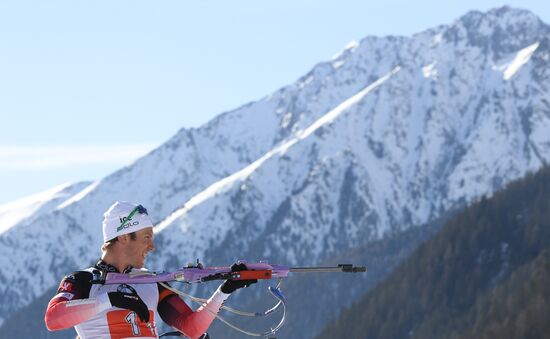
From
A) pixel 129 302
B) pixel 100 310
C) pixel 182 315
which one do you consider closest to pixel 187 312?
pixel 182 315

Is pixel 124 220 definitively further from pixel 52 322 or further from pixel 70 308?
pixel 52 322

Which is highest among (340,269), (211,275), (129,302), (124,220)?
(124,220)

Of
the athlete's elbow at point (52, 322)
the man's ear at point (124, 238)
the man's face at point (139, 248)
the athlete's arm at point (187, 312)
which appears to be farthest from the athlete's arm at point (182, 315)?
the athlete's elbow at point (52, 322)

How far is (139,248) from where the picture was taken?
10.1 m

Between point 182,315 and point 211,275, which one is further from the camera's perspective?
point 182,315

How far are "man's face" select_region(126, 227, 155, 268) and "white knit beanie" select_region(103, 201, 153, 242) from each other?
61mm

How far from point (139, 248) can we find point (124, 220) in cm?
26

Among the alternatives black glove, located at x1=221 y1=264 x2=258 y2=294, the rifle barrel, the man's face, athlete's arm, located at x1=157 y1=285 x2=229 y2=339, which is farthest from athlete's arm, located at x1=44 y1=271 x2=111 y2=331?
the rifle barrel

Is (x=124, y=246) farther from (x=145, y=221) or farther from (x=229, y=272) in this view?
(x=229, y=272)

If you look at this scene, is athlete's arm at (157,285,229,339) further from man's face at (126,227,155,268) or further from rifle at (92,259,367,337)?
man's face at (126,227,155,268)

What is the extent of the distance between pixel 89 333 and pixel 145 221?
1.00 metres

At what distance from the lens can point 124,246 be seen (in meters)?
10.2

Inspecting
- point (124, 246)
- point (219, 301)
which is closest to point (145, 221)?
point (124, 246)

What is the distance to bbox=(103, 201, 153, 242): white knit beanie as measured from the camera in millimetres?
10078
